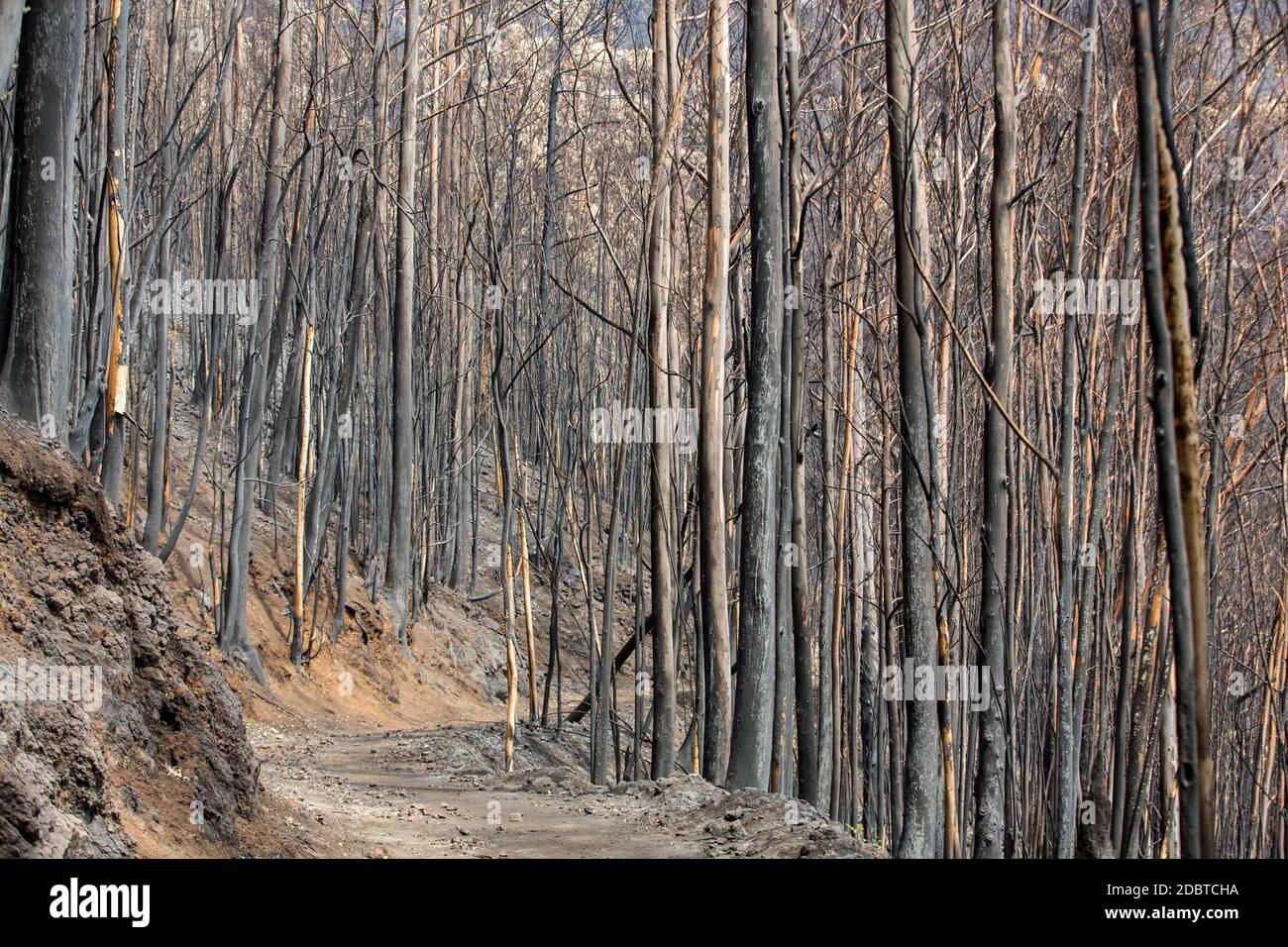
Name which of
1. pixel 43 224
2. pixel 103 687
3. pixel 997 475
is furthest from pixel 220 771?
pixel 997 475

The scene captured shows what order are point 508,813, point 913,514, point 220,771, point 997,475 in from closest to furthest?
point 220,771
point 997,475
point 913,514
point 508,813

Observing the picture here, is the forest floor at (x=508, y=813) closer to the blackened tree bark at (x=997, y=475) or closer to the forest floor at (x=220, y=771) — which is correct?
the forest floor at (x=220, y=771)

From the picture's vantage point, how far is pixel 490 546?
86.6 feet

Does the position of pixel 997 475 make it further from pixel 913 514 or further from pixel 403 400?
pixel 403 400

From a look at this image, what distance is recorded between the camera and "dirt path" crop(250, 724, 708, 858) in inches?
243

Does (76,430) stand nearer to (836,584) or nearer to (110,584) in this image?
(110,584)

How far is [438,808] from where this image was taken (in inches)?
308

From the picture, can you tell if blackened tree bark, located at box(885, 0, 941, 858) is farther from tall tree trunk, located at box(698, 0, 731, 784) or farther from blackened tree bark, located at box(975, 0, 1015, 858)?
tall tree trunk, located at box(698, 0, 731, 784)

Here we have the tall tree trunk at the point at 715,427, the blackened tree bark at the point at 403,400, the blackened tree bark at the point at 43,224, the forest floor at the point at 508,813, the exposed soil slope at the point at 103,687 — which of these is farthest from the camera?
the blackened tree bark at the point at 403,400

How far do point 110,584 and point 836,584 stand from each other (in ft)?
23.9

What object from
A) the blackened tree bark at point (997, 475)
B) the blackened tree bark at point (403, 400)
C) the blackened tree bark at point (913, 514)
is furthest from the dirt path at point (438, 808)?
the blackened tree bark at point (403, 400)

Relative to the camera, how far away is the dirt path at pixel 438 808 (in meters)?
6.17

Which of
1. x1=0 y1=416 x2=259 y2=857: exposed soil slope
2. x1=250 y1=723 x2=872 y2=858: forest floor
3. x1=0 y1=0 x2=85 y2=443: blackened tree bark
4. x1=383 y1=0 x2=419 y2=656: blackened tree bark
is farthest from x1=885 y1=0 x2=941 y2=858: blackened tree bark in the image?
x1=383 y1=0 x2=419 y2=656: blackened tree bark

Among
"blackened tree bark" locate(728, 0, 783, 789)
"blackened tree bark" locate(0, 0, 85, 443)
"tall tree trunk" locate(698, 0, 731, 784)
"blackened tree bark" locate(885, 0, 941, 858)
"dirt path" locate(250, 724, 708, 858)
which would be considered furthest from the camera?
"tall tree trunk" locate(698, 0, 731, 784)
